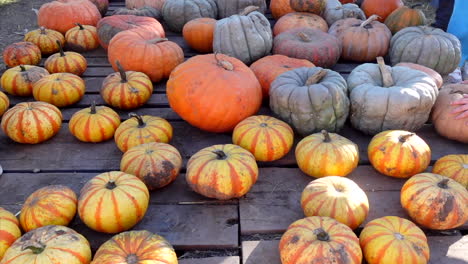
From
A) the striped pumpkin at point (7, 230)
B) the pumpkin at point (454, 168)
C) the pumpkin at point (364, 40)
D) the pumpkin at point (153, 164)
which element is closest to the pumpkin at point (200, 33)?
the pumpkin at point (364, 40)

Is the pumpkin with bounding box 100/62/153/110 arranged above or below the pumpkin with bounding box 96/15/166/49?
below

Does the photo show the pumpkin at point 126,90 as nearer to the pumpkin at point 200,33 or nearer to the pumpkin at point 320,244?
the pumpkin at point 200,33

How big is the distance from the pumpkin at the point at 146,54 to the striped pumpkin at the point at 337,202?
1954 mm

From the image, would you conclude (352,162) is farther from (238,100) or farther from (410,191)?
(238,100)

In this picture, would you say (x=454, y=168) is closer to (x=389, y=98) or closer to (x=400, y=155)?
(x=400, y=155)

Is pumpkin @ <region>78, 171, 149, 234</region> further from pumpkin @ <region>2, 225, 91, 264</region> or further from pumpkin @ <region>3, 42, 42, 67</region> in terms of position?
pumpkin @ <region>3, 42, 42, 67</region>

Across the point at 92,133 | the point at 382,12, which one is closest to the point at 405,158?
the point at 92,133

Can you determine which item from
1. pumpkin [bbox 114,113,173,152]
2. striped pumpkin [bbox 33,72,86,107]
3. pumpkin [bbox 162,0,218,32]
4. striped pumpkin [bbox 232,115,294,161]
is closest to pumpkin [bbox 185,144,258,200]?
striped pumpkin [bbox 232,115,294,161]

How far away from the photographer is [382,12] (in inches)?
194

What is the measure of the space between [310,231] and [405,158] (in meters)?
0.95

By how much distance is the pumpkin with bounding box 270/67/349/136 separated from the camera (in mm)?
2779

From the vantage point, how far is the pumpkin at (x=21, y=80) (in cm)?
337

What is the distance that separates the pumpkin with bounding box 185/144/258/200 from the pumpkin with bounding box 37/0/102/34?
296cm

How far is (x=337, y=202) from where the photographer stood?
210 cm
